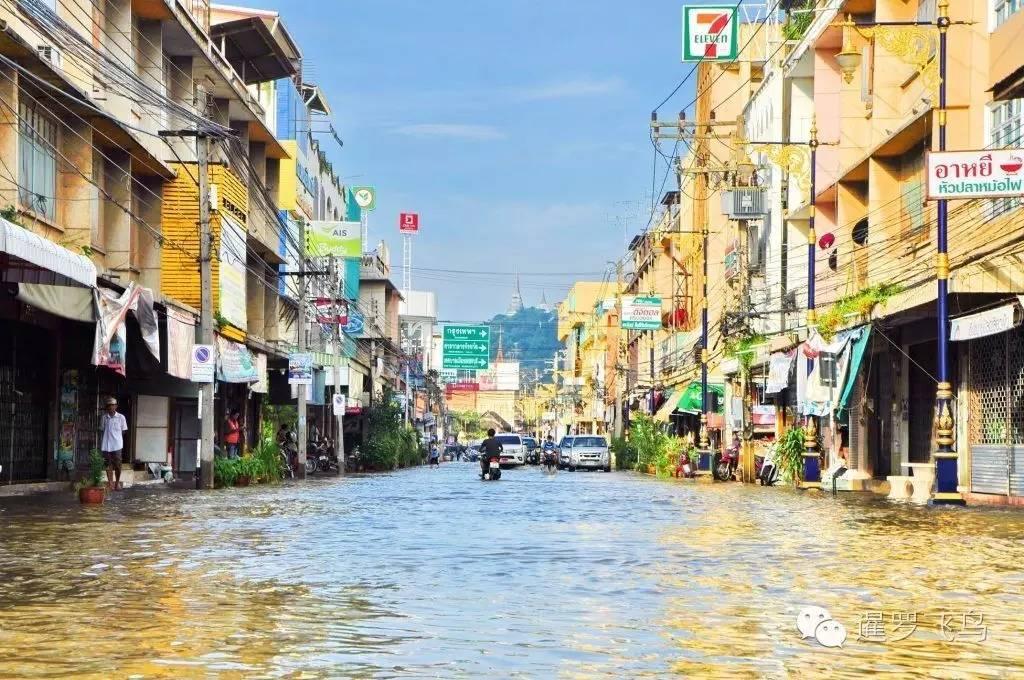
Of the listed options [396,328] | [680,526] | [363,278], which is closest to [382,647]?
[680,526]

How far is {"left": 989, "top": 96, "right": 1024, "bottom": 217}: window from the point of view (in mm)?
29058

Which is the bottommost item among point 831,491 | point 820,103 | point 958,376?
point 831,491

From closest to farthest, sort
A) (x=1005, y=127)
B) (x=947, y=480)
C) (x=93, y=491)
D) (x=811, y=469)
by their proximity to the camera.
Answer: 1. (x=93, y=491)
2. (x=947, y=480)
3. (x=1005, y=127)
4. (x=811, y=469)

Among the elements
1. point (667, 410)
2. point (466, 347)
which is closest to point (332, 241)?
point (667, 410)

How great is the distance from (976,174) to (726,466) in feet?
85.5

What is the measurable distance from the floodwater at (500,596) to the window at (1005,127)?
9790 mm

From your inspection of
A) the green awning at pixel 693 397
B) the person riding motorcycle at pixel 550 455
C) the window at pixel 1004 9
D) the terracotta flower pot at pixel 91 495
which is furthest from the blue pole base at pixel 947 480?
the person riding motorcycle at pixel 550 455

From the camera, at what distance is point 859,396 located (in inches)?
1570

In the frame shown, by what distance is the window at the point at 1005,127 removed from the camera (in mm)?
29058

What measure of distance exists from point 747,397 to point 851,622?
139 ft

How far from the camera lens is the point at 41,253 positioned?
834 inches

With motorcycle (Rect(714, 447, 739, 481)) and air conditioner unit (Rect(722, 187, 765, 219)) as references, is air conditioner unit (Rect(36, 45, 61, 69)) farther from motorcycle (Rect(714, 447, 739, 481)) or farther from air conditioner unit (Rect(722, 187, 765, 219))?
air conditioner unit (Rect(722, 187, 765, 219))

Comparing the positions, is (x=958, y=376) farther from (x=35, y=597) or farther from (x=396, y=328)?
(x=396, y=328)

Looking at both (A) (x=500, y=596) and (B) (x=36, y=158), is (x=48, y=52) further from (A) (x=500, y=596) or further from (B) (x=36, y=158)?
(A) (x=500, y=596)
